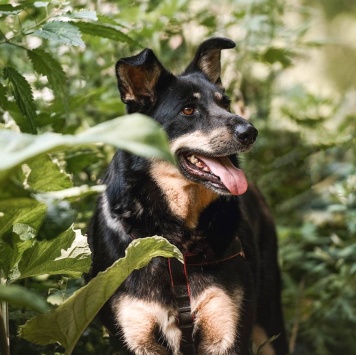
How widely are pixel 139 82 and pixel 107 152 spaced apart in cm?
154

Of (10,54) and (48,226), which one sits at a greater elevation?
(48,226)

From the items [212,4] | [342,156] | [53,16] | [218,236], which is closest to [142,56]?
[53,16]

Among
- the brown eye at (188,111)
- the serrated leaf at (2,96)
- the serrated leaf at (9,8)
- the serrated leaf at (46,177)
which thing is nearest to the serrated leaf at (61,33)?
the serrated leaf at (9,8)

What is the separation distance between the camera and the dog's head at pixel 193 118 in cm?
295

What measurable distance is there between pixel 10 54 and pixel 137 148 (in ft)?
11.5

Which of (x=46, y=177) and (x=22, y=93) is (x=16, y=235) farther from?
(x=22, y=93)

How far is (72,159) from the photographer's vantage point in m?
3.48

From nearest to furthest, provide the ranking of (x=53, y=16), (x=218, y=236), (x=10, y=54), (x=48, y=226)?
(x=48, y=226) → (x=53, y=16) → (x=218, y=236) → (x=10, y=54)

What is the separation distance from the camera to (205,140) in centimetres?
297

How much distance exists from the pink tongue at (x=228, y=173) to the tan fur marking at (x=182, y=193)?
0.13m

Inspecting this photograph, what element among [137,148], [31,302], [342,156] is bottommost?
[342,156]

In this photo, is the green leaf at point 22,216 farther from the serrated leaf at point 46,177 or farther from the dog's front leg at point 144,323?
the dog's front leg at point 144,323

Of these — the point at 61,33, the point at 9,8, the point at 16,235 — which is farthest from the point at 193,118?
the point at 16,235

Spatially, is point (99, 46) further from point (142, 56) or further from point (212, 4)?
point (212, 4)
